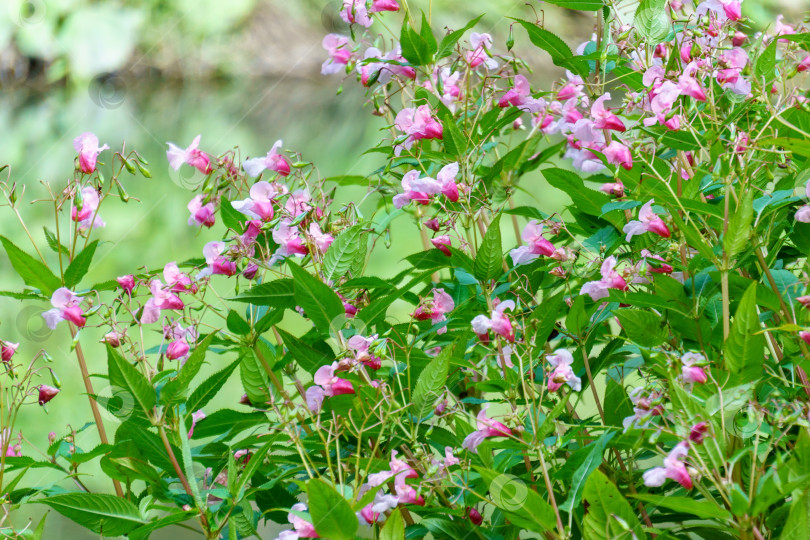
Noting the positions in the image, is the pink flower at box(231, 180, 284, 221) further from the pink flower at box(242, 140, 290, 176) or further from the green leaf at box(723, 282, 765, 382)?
the green leaf at box(723, 282, 765, 382)

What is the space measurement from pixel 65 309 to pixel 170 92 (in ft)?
5.88

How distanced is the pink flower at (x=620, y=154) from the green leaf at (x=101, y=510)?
50cm

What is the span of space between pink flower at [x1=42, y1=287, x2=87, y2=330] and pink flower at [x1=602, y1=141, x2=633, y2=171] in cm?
48

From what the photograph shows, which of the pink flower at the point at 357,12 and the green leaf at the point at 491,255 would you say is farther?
the pink flower at the point at 357,12

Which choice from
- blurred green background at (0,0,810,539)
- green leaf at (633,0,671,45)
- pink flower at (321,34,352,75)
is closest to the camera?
green leaf at (633,0,671,45)

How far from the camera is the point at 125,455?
0.69 metres

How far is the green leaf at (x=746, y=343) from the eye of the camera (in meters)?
0.53

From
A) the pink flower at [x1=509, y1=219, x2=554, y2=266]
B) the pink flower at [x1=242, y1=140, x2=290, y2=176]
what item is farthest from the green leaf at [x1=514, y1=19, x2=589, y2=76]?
the pink flower at [x1=242, y1=140, x2=290, y2=176]

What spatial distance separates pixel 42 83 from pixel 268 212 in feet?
6.41

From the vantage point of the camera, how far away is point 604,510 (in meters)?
0.53

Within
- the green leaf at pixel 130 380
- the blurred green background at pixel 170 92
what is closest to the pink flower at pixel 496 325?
the green leaf at pixel 130 380

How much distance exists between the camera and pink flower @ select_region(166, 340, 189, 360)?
72cm

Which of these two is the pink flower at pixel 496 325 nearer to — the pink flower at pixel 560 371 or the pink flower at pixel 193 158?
the pink flower at pixel 560 371

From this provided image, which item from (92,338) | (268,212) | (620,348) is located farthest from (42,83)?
(620,348)
